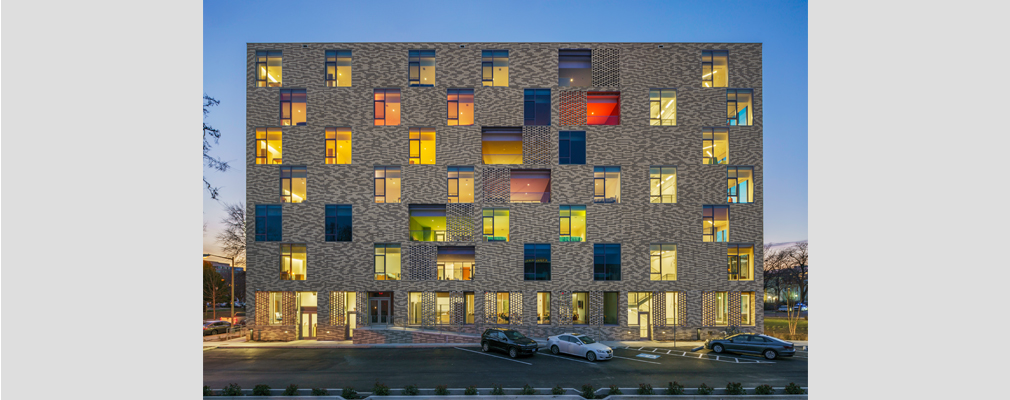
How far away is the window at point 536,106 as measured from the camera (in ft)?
89.2

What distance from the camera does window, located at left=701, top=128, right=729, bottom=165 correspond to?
27.0 m

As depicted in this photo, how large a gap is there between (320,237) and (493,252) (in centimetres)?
1115

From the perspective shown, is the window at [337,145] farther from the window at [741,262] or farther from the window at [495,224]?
the window at [741,262]

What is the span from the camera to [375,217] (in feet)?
87.6

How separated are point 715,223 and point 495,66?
1780 cm

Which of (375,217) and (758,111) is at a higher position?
(758,111)

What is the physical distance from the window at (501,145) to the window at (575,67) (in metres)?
4.89

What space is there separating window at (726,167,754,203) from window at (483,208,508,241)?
1456 cm

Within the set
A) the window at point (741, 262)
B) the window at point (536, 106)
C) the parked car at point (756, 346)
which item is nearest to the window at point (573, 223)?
the window at point (536, 106)

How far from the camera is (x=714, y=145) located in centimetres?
2725

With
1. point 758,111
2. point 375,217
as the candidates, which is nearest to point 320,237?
point 375,217

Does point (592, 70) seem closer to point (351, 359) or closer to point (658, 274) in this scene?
point (658, 274)

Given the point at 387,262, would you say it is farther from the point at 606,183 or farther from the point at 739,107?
the point at 739,107

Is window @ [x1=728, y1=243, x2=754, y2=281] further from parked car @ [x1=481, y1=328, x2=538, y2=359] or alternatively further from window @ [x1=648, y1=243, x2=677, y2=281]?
parked car @ [x1=481, y1=328, x2=538, y2=359]
